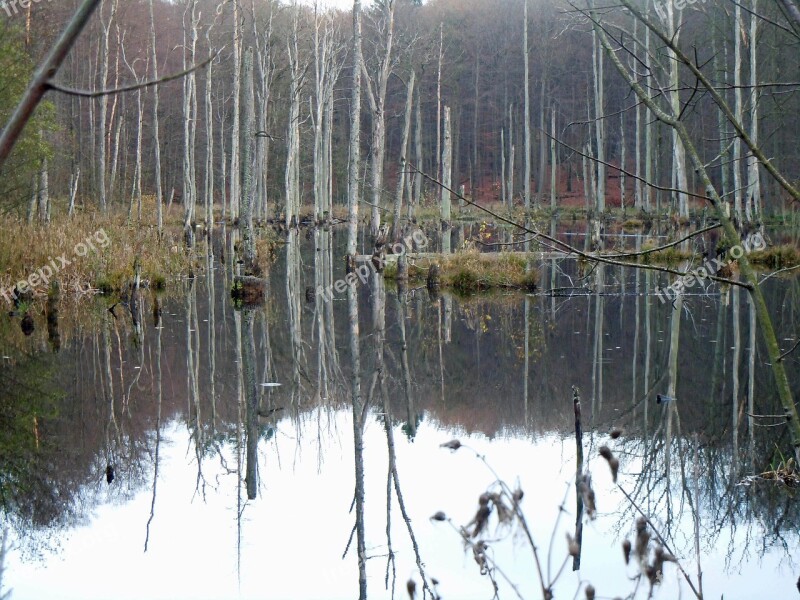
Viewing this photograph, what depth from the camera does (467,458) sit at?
18.2 feet

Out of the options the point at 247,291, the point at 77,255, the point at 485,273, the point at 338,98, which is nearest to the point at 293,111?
the point at 338,98

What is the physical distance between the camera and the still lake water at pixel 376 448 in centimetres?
382

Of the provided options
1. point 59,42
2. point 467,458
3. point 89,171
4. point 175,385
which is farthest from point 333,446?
point 89,171

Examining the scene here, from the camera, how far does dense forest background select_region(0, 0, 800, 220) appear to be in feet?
63.5

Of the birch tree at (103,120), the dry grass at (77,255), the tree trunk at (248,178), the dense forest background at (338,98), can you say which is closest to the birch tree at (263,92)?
the dense forest background at (338,98)

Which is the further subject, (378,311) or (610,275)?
(610,275)

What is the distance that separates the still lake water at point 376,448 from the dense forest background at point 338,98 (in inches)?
197

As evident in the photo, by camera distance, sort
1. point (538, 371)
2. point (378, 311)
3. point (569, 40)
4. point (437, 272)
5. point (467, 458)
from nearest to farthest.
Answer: point (467, 458) → point (538, 371) → point (378, 311) → point (437, 272) → point (569, 40)

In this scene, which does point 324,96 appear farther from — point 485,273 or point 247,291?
point 247,291

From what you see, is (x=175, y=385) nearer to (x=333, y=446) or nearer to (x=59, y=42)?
(x=333, y=446)

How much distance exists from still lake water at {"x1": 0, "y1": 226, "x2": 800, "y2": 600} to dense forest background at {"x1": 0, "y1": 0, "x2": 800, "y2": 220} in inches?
197

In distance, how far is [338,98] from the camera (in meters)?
31.9

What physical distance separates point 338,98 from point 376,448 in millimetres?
27592

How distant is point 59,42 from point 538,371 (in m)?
7.40
